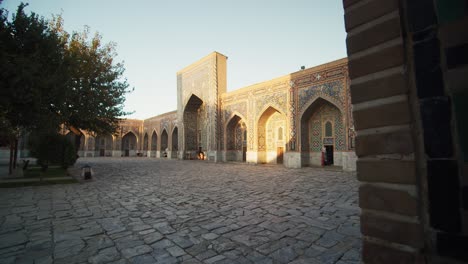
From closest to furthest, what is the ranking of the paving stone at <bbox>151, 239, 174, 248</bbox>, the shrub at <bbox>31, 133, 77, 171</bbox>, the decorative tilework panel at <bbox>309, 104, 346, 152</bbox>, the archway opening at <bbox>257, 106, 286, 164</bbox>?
the paving stone at <bbox>151, 239, 174, 248</bbox> < the shrub at <bbox>31, 133, 77, 171</bbox> < the decorative tilework panel at <bbox>309, 104, 346, 152</bbox> < the archway opening at <bbox>257, 106, 286, 164</bbox>

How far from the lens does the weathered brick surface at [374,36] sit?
→ 99 centimetres

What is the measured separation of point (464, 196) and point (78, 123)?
15.0 metres

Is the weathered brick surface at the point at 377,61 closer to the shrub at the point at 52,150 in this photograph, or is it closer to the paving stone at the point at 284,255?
the paving stone at the point at 284,255

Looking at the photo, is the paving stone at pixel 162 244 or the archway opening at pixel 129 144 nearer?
the paving stone at pixel 162 244

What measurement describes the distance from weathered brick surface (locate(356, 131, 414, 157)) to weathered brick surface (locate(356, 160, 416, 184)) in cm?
5

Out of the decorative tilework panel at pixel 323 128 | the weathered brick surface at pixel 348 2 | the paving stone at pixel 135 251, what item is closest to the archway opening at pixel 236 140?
the decorative tilework panel at pixel 323 128

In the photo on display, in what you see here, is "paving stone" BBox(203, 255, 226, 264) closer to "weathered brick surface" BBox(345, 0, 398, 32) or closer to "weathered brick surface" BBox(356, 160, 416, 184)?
"weathered brick surface" BBox(356, 160, 416, 184)

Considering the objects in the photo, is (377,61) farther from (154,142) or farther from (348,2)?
(154,142)

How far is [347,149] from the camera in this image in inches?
427

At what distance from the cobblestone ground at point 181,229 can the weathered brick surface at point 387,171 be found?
1.59m

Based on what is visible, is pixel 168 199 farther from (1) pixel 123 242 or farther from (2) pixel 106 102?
(2) pixel 106 102

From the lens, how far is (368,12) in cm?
108

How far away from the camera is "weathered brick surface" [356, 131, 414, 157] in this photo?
924mm

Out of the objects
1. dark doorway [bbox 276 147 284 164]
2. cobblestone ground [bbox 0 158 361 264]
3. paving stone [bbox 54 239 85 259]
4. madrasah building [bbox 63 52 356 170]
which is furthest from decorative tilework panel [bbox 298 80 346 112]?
paving stone [bbox 54 239 85 259]
